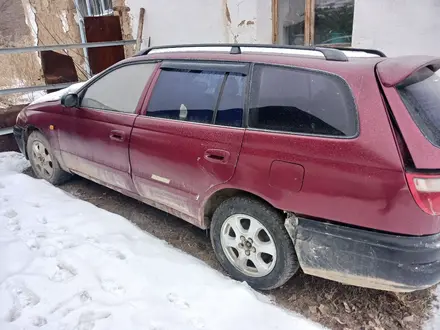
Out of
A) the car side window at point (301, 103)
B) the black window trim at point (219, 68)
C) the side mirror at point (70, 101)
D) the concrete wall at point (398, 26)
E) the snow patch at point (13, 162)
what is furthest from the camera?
the snow patch at point (13, 162)

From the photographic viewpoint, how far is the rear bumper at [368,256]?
6.65ft

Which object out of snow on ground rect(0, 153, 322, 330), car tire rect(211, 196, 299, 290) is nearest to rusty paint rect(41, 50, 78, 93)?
snow on ground rect(0, 153, 322, 330)

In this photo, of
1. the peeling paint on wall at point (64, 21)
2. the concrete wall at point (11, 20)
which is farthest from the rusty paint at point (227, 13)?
the concrete wall at point (11, 20)

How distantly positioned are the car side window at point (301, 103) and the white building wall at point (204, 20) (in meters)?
3.78

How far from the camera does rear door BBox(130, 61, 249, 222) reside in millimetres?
2645

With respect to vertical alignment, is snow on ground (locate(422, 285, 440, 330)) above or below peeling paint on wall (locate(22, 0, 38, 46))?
below

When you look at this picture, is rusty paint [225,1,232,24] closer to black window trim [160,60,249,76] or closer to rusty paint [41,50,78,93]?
rusty paint [41,50,78,93]

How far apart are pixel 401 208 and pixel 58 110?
11.8ft

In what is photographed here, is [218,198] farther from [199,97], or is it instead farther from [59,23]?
[59,23]

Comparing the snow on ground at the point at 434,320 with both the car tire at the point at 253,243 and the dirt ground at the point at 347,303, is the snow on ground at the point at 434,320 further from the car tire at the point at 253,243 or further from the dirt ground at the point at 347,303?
the car tire at the point at 253,243

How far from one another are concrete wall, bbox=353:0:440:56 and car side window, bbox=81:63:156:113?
3117 mm

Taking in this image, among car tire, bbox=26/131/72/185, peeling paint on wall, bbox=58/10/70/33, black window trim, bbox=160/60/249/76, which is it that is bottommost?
car tire, bbox=26/131/72/185

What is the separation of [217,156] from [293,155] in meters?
0.60

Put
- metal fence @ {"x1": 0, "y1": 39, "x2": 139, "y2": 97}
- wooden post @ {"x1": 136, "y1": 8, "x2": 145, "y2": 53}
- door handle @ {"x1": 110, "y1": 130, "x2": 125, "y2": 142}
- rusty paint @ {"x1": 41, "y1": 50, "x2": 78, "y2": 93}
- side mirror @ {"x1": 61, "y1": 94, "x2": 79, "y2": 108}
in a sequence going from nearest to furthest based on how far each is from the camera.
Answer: door handle @ {"x1": 110, "y1": 130, "x2": 125, "y2": 142} → side mirror @ {"x1": 61, "y1": 94, "x2": 79, "y2": 108} → metal fence @ {"x1": 0, "y1": 39, "x2": 139, "y2": 97} → rusty paint @ {"x1": 41, "y1": 50, "x2": 78, "y2": 93} → wooden post @ {"x1": 136, "y1": 8, "x2": 145, "y2": 53}
